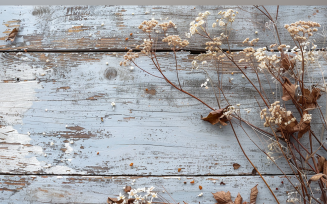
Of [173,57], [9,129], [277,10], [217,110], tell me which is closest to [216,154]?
[217,110]

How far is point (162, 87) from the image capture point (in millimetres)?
890

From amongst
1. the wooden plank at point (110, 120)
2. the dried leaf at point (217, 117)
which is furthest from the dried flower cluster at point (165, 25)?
the dried leaf at point (217, 117)

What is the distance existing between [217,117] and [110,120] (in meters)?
0.39

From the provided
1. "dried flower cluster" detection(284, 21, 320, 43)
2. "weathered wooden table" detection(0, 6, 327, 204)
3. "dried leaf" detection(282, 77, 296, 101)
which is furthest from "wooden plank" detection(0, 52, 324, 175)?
"dried flower cluster" detection(284, 21, 320, 43)

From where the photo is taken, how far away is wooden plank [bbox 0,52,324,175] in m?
0.85

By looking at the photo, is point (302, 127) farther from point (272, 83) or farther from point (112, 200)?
point (112, 200)

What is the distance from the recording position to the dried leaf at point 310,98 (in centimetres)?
79

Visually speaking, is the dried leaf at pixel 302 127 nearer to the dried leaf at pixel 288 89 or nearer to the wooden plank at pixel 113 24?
the dried leaf at pixel 288 89

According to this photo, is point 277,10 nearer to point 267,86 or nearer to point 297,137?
point 267,86

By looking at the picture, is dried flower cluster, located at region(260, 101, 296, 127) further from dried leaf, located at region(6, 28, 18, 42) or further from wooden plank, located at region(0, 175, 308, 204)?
dried leaf, located at region(6, 28, 18, 42)

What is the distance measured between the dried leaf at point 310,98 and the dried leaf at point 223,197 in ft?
1.33

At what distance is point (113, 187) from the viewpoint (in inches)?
33.0

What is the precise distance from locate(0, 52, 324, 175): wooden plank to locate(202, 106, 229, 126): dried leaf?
26 mm

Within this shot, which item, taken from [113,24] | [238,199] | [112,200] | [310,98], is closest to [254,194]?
[238,199]
